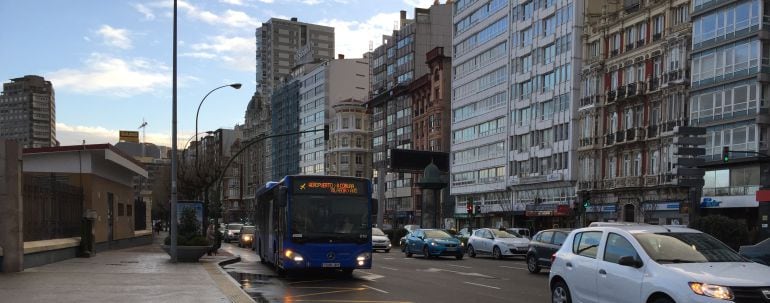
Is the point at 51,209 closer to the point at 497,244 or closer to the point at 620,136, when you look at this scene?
the point at 497,244

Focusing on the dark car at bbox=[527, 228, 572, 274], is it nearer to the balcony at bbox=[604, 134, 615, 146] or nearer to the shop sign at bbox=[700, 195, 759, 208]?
the shop sign at bbox=[700, 195, 759, 208]

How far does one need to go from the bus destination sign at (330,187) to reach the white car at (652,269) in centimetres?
890

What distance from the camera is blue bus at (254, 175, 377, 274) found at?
60.8 feet

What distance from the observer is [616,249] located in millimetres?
9797

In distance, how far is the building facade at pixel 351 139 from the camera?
122625mm

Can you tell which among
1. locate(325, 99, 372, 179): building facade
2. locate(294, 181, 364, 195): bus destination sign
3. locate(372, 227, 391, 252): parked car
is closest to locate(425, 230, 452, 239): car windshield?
locate(372, 227, 391, 252): parked car

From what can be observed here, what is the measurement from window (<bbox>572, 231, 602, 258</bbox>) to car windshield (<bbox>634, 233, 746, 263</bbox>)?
753 mm

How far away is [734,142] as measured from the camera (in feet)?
153

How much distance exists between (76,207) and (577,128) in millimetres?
47821

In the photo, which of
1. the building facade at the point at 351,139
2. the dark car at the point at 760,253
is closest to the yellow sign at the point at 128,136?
the building facade at the point at 351,139

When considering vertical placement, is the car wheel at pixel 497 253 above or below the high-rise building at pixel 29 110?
below

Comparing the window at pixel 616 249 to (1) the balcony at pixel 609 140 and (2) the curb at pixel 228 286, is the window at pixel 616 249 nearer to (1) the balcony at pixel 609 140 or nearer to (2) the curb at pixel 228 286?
(2) the curb at pixel 228 286

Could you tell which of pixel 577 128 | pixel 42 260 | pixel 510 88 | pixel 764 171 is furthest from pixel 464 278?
pixel 510 88

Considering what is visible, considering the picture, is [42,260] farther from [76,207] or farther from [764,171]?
[764,171]
